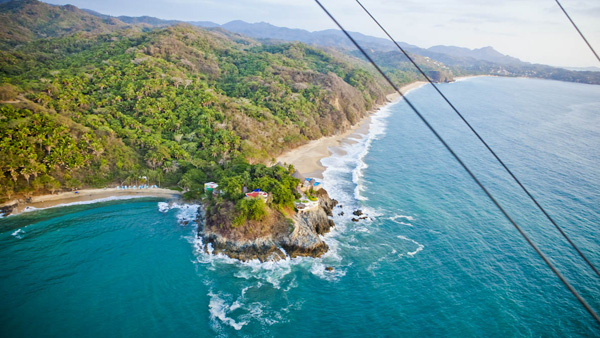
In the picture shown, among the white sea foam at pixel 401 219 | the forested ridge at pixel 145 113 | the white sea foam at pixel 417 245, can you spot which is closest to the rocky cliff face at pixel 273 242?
the white sea foam at pixel 417 245

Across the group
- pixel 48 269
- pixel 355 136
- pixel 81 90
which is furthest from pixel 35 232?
pixel 355 136

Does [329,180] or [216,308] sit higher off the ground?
[329,180]

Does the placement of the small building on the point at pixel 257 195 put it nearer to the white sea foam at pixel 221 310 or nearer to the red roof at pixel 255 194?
the red roof at pixel 255 194

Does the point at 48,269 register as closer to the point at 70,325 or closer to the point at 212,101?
the point at 70,325

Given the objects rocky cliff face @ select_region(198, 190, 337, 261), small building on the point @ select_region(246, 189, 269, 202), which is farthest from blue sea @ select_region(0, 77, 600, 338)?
small building on the point @ select_region(246, 189, 269, 202)

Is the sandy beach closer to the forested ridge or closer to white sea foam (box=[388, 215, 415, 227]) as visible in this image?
the forested ridge
